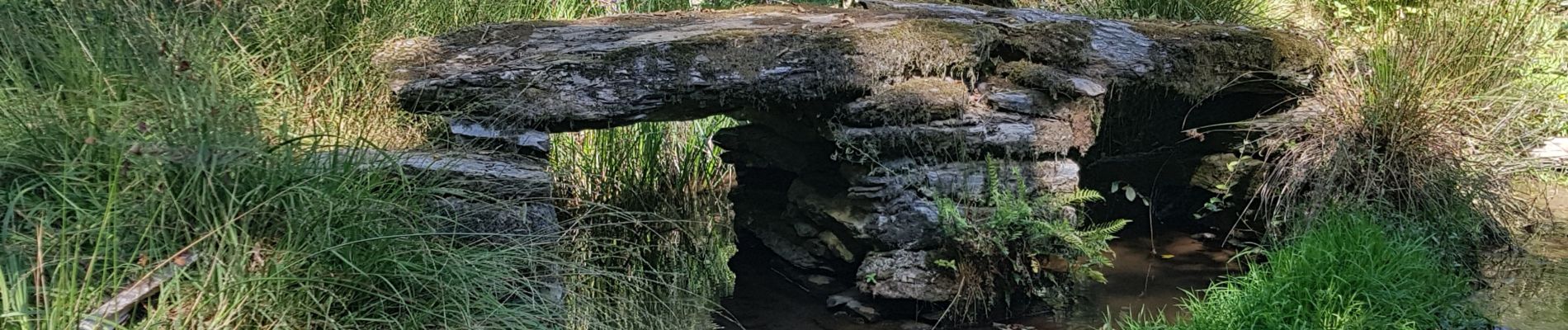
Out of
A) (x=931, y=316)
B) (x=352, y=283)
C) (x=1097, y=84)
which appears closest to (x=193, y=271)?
(x=352, y=283)

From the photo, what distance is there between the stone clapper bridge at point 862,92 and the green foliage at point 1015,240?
0.09 meters

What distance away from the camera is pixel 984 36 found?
4.33 m

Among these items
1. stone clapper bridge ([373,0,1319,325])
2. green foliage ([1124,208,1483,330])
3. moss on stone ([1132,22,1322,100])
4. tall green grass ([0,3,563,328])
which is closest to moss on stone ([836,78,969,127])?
stone clapper bridge ([373,0,1319,325])

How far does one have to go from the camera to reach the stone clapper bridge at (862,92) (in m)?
3.70

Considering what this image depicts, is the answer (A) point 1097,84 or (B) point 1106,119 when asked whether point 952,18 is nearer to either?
(A) point 1097,84

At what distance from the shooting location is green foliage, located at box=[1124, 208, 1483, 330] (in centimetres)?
343

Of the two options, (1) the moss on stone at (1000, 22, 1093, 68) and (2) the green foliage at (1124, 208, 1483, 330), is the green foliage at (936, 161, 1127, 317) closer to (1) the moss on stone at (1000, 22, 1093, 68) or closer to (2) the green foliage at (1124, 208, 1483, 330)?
(2) the green foliage at (1124, 208, 1483, 330)

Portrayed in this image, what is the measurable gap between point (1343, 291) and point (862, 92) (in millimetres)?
1799

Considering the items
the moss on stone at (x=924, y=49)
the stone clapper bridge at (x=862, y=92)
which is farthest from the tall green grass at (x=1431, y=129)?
the moss on stone at (x=924, y=49)

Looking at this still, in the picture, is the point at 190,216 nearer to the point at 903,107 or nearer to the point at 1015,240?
the point at 903,107

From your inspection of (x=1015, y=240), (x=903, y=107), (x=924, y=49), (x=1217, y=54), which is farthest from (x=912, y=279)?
(x=1217, y=54)

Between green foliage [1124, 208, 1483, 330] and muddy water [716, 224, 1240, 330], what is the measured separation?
0.23 m

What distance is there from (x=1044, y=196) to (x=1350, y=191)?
1.36 m

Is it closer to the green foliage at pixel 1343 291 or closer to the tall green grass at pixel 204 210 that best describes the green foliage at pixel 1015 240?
the green foliage at pixel 1343 291
